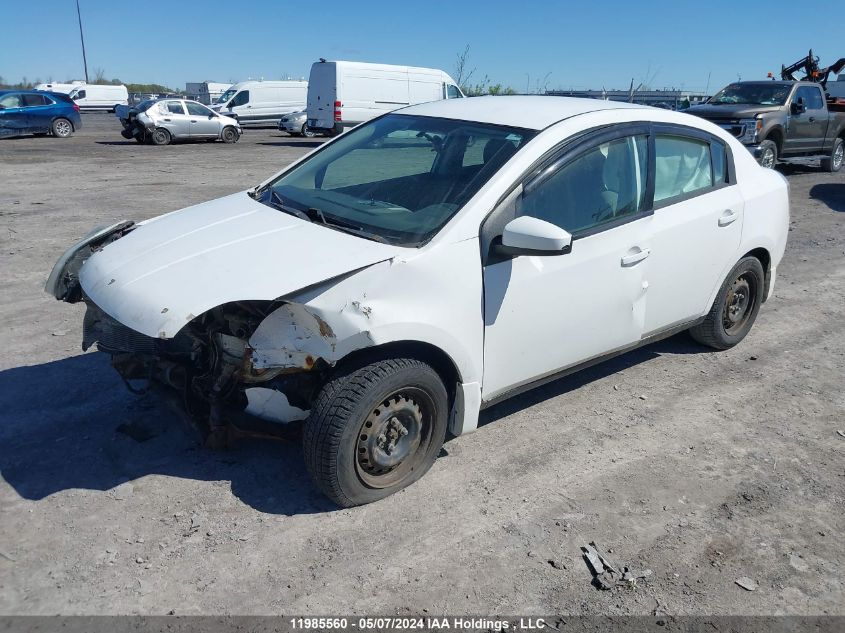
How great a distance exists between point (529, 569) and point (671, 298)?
222 centimetres

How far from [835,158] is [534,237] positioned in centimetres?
1674

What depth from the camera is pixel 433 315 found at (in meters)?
3.39

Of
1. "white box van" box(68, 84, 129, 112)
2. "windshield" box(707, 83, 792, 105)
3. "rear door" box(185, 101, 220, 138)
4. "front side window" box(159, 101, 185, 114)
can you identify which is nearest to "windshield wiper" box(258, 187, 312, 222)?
"windshield" box(707, 83, 792, 105)

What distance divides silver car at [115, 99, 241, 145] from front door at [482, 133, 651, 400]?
2288 cm

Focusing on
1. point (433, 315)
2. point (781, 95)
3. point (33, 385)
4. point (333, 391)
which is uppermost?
point (781, 95)

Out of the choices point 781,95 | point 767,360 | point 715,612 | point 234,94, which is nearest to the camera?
point 715,612

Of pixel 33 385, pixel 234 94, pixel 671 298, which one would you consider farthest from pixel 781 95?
pixel 234 94

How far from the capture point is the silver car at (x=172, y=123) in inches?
951

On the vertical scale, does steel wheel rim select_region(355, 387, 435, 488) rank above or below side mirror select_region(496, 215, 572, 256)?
below

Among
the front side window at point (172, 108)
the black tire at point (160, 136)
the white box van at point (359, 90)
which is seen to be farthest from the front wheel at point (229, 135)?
the white box van at point (359, 90)

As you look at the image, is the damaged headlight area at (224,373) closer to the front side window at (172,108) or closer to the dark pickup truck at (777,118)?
the dark pickup truck at (777,118)

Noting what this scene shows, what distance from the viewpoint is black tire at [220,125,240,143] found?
26.0m

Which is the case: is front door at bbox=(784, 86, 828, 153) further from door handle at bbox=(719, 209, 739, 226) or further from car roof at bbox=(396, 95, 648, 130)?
car roof at bbox=(396, 95, 648, 130)

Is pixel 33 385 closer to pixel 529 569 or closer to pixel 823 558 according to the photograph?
pixel 529 569
